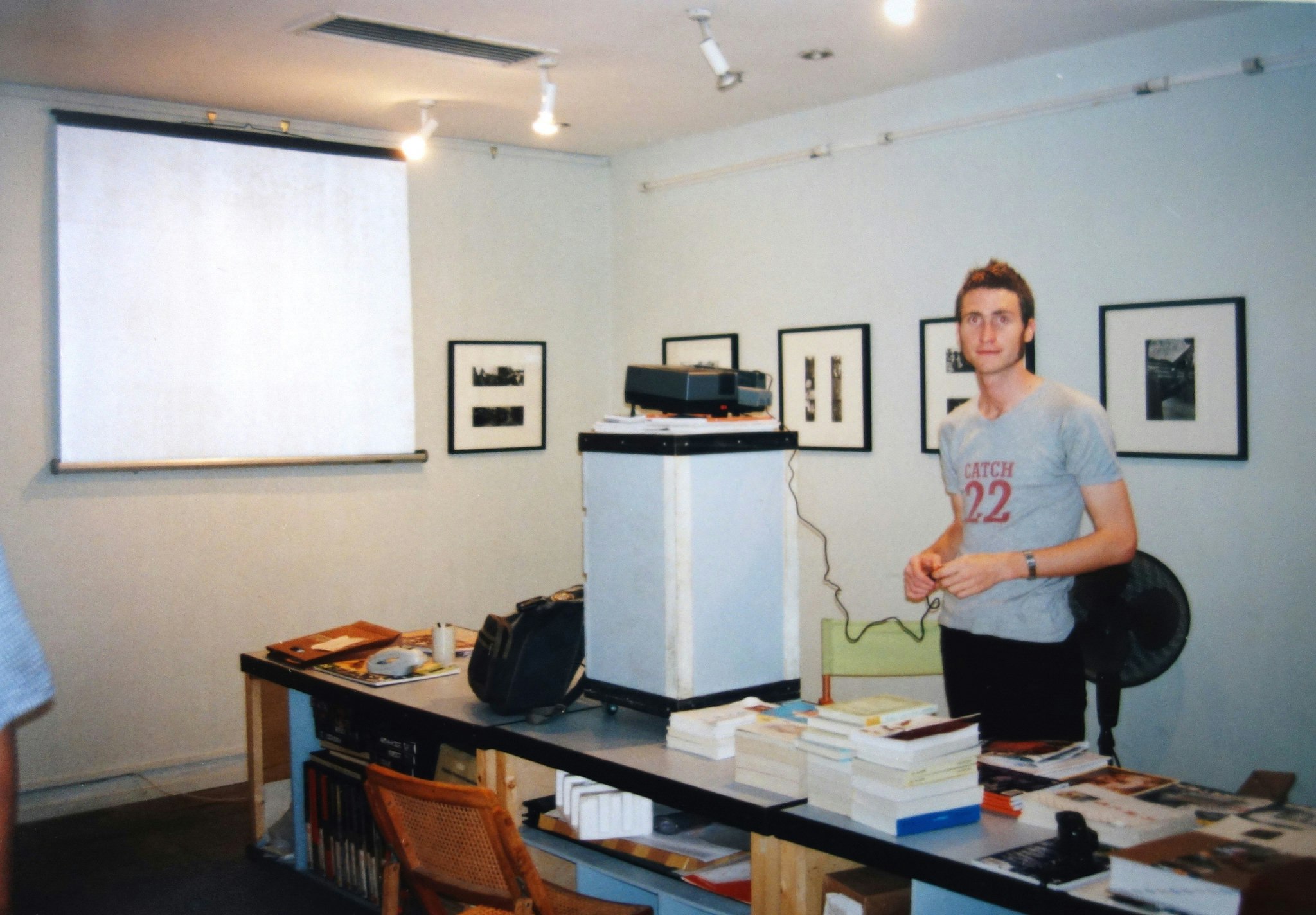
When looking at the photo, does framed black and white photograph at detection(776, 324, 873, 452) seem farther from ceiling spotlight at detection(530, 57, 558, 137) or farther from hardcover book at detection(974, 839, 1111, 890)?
hardcover book at detection(974, 839, 1111, 890)

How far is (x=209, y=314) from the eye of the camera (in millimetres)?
4852

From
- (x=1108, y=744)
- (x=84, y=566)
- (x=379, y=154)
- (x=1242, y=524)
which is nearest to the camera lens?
(x=1108, y=744)

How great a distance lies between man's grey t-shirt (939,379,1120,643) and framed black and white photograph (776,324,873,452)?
216cm

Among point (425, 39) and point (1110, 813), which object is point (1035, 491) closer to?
point (1110, 813)

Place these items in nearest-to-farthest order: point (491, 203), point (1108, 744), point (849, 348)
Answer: point (1108, 744)
point (849, 348)
point (491, 203)

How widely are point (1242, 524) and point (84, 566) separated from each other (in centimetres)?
430

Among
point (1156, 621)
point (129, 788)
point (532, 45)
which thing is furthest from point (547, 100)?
point (129, 788)

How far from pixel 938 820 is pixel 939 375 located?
112 inches

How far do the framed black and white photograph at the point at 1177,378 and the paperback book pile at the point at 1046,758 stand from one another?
179 centimetres

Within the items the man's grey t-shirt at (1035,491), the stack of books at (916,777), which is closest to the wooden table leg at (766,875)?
the stack of books at (916,777)

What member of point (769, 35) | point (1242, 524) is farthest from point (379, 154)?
point (1242, 524)

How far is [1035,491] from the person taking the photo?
2645mm

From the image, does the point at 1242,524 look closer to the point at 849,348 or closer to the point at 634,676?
the point at 849,348

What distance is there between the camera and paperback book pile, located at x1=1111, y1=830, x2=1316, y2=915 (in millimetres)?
1582
